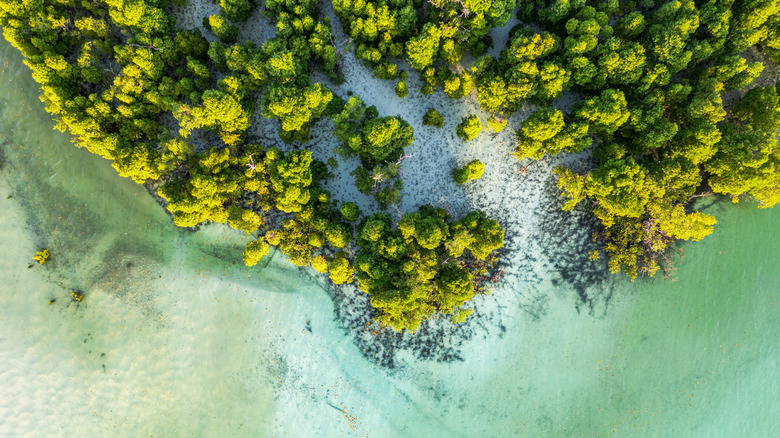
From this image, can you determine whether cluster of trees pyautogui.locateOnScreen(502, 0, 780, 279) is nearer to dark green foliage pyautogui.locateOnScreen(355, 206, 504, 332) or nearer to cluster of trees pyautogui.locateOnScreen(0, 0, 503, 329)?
dark green foliage pyautogui.locateOnScreen(355, 206, 504, 332)

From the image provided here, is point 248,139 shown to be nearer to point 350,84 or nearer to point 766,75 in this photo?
point 350,84

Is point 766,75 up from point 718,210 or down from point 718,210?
up

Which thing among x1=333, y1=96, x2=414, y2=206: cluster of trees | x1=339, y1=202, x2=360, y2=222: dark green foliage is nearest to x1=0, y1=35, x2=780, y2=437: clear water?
x1=339, y1=202, x2=360, y2=222: dark green foliage

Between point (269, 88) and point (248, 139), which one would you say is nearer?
point (269, 88)

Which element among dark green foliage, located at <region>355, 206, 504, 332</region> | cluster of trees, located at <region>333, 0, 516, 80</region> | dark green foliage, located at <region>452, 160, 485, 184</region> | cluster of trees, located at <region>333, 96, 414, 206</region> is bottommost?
dark green foliage, located at <region>355, 206, 504, 332</region>

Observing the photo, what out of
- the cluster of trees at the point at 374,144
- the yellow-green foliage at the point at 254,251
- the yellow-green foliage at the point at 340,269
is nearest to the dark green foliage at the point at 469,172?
the cluster of trees at the point at 374,144

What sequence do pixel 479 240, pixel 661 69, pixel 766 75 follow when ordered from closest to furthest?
pixel 661 69, pixel 479 240, pixel 766 75

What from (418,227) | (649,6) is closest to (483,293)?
(418,227)
